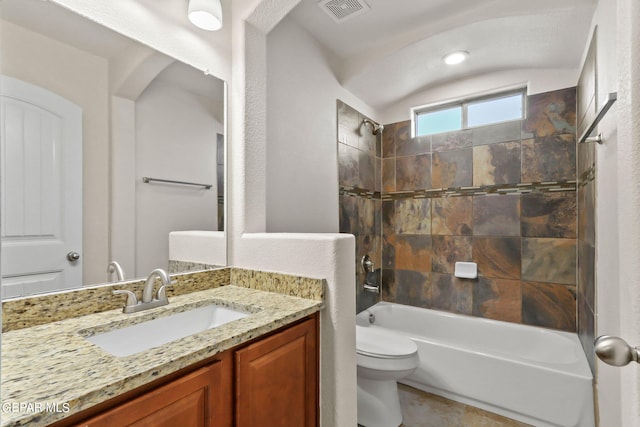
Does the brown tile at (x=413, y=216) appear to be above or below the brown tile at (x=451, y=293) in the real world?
above

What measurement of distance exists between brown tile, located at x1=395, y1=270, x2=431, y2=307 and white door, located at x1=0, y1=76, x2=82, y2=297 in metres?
2.64

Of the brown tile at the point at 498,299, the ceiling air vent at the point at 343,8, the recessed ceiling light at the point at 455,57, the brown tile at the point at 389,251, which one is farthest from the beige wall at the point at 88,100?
the brown tile at the point at 498,299

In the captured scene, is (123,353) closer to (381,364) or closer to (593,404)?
(381,364)

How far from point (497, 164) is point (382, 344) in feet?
5.95

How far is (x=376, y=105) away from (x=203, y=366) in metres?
2.86

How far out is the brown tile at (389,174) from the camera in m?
3.15

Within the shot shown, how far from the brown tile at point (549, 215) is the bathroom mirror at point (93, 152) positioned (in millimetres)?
2408

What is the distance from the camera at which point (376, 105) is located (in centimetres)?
308

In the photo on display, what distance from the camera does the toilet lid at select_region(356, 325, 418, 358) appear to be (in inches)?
72.5

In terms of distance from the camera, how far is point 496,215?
102 inches

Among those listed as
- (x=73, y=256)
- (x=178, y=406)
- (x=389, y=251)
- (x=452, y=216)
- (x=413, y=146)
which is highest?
(x=413, y=146)

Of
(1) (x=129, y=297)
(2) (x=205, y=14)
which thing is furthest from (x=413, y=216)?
(1) (x=129, y=297)

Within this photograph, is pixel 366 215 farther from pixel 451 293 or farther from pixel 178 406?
pixel 178 406

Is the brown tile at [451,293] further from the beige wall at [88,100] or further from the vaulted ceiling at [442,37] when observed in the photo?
the beige wall at [88,100]
